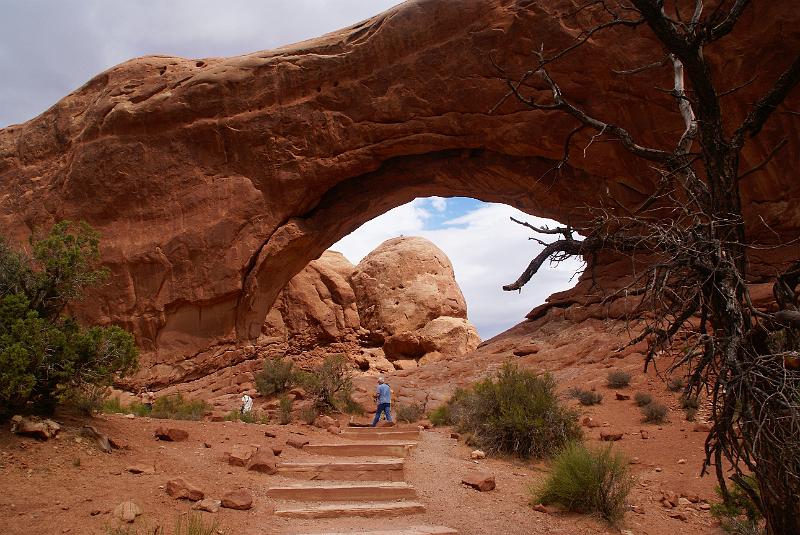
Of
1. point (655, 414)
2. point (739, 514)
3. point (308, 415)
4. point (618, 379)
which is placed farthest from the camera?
point (618, 379)

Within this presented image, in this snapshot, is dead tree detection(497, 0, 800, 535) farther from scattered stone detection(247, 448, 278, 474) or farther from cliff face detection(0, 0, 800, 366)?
cliff face detection(0, 0, 800, 366)

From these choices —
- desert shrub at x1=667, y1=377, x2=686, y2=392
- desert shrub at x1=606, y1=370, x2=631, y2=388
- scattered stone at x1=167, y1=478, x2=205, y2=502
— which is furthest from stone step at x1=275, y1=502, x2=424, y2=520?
desert shrub at x1=606, y1=370, x2=631, y2=388

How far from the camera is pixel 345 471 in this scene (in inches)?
293

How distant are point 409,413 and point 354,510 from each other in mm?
6640

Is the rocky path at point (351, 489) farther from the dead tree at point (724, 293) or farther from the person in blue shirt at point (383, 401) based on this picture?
the person in blue shirt at point (383, 401)

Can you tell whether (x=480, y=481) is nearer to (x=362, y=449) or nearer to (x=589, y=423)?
(x=362, y=449)

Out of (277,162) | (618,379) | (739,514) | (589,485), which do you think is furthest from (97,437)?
(277,162)

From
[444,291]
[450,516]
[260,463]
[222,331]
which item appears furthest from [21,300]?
[444,291]

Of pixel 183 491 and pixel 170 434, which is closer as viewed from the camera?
pixel 183 491

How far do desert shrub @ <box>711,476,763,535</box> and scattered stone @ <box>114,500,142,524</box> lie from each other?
16.4 feet

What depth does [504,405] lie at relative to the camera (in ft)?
31.9

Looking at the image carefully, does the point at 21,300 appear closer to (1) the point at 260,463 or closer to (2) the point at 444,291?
(1) the point at 260,463

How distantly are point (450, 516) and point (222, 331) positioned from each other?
42.6ft

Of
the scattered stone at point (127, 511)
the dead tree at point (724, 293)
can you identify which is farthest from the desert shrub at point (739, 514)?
the scattered stone at point (127, 511)
